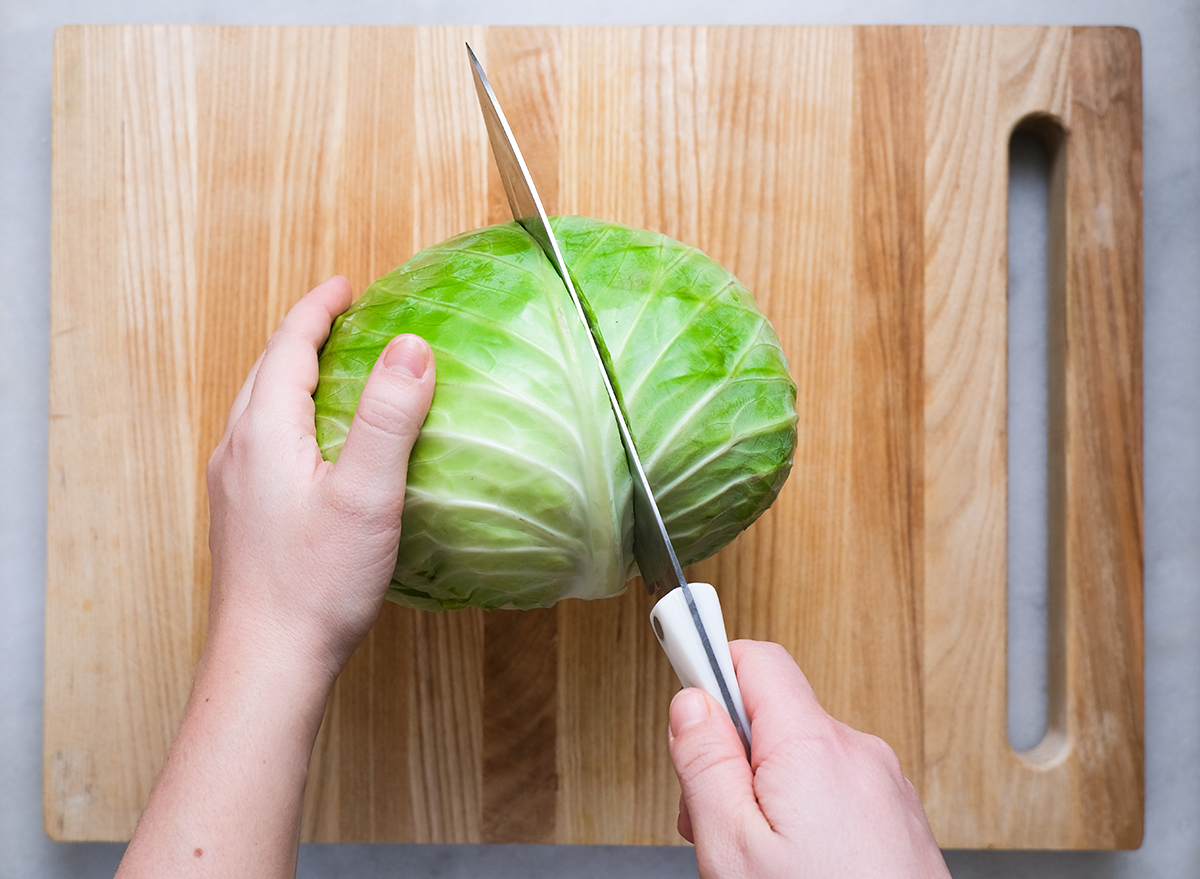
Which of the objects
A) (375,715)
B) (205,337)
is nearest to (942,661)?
(375,715)

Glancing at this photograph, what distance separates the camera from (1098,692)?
1.94 m

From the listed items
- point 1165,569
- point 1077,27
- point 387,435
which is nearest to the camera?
point 387,435

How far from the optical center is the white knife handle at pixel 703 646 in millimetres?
1301

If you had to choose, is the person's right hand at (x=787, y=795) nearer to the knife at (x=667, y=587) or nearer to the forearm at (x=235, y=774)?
the knife at (x=667, y=587)

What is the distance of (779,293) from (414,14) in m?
1.11

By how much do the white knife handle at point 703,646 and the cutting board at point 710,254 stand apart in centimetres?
61

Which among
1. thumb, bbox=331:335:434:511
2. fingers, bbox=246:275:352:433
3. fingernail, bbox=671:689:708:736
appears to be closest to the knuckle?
thumb, bbox=331:335:434:511

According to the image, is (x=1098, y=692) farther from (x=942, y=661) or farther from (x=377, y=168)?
(x=377, y=168)

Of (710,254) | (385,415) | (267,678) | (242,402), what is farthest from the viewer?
(710,254)

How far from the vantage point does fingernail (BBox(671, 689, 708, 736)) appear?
4.13ft

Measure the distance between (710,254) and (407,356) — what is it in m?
0.83

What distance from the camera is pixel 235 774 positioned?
1411 millimetres

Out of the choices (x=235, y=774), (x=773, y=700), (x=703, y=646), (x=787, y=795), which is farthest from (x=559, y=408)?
(x=235, y=774)

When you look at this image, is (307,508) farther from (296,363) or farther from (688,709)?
(688,709)
